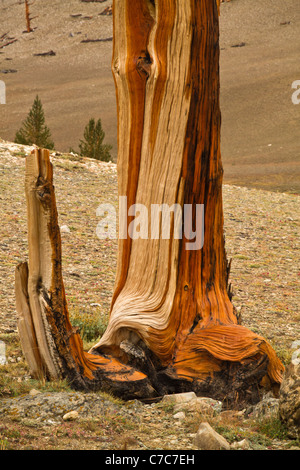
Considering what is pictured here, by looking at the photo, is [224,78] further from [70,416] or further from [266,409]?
[70,416]

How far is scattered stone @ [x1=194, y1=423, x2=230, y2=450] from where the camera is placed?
2.47m

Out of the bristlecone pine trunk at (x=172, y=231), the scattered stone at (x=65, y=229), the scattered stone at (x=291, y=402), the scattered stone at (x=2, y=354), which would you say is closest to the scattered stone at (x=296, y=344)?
the bristlecone pine trunk at (x=172, y=231)

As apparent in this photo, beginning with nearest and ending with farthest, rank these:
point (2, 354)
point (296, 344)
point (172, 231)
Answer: point (172, 231)
point (2, 354)
point (296, 344)

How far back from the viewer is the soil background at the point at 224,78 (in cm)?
3918

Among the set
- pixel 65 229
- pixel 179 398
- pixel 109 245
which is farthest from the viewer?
pixel 65 229

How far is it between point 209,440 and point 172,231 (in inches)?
57.1

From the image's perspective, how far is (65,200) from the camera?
970cm

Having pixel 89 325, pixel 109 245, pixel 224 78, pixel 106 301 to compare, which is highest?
pixel 224 78

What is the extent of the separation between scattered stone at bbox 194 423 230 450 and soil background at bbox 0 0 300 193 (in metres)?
22.3

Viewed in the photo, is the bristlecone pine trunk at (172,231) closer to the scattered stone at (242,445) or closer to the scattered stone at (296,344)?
the scattered stone at (242,445)

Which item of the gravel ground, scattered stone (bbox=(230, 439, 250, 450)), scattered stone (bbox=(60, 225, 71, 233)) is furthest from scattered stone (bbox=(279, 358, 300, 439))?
scattered stone (bbox=(60, 225, 71, 233))

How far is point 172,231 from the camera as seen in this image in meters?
3.52

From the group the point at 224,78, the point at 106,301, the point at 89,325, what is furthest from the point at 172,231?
the point at 224,78

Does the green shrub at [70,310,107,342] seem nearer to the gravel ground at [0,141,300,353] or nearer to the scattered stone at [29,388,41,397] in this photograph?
the gravel ground at [0,141,300,353]
